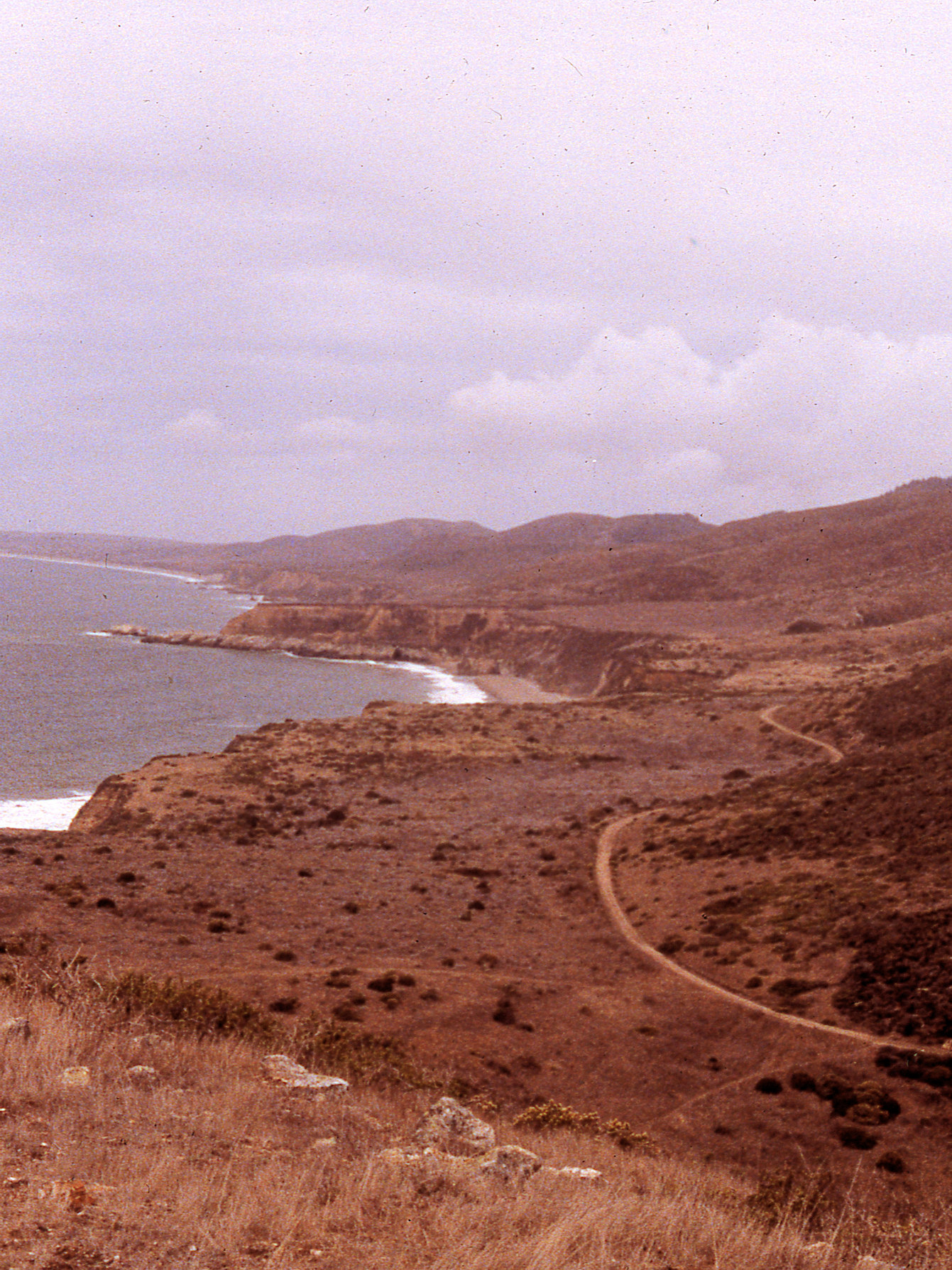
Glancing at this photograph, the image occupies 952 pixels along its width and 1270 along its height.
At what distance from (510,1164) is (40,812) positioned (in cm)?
3942

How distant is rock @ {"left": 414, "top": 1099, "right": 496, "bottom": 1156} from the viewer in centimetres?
846

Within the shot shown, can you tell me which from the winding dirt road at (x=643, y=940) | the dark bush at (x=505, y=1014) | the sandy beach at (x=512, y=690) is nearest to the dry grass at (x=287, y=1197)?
the dark bush at (x=505, y=1014)

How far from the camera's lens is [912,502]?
139375mm

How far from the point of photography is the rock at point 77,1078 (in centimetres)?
761

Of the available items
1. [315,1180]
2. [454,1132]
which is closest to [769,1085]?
[454,1132]

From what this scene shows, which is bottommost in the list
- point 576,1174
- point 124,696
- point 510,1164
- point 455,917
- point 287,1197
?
point 455,917

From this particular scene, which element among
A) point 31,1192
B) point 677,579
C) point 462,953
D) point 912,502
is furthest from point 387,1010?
point 912,502

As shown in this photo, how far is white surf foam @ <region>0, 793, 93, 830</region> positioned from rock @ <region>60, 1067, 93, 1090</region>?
108ft

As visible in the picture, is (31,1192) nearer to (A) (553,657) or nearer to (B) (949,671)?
(B) (949,671)

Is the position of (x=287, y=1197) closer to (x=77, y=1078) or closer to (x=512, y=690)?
(x=77, y=1078)

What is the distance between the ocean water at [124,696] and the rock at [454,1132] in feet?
112

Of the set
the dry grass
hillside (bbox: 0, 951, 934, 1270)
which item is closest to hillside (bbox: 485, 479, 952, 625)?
hillside (bbox: 0, 951, 934, 1270)

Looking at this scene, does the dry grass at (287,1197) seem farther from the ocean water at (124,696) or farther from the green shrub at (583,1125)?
the ocean water at (124,696)

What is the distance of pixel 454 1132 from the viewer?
348 inches
